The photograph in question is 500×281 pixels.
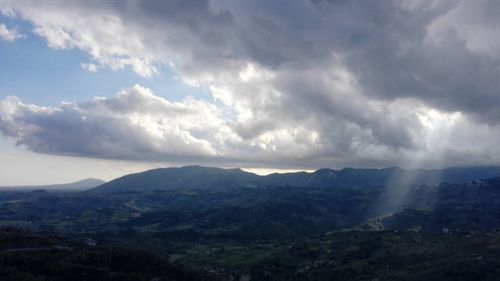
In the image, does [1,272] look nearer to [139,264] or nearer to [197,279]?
[139,264]

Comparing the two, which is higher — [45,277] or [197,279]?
[45,277]

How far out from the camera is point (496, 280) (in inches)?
7761

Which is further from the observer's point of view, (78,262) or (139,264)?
(139,264)

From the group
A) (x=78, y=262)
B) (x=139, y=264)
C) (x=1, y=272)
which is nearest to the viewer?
(x=1, y=272)

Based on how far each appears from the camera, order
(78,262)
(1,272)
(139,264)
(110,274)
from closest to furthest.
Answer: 1. (1,272)
2. (110,274)
3. (78,262)
4. (139,264)

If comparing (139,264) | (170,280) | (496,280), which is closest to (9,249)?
(139,264)

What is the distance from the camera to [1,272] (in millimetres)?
142500

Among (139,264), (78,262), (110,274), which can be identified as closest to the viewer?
(110,274)

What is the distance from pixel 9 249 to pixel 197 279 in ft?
291

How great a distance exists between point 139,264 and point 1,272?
210ft

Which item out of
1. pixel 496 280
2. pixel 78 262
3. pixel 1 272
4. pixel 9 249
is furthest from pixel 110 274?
pixel 496 280

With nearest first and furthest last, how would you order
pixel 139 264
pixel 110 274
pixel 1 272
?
pixel 1 272 < pixel 110 274 < pixel 139 264

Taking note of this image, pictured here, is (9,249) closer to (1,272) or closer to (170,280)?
(1,272)

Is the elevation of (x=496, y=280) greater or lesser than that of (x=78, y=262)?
lesser
